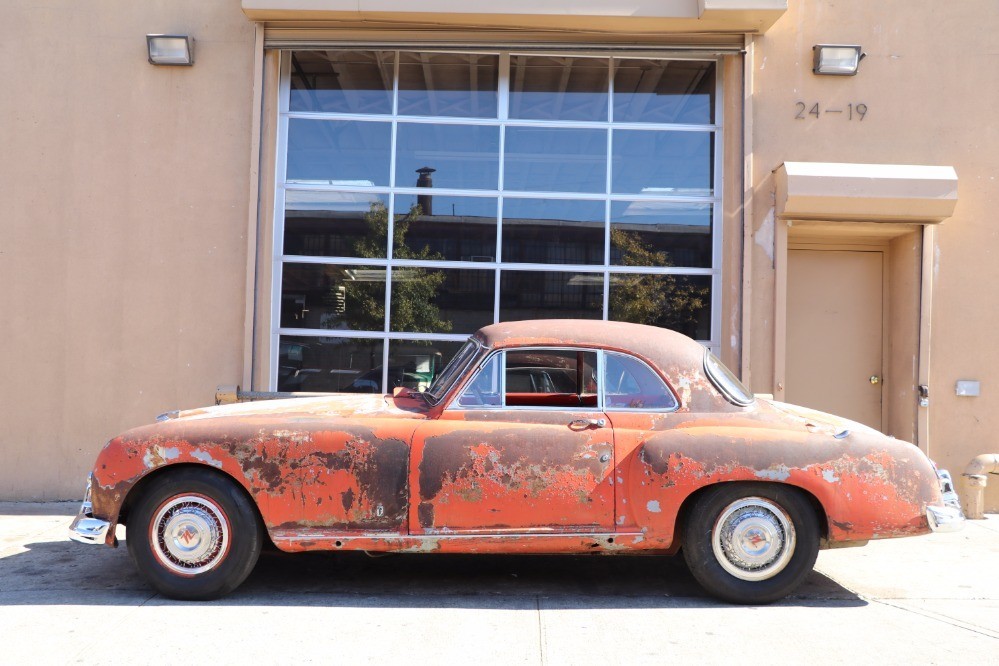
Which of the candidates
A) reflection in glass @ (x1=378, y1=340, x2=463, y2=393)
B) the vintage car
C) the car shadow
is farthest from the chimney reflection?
the vintage car

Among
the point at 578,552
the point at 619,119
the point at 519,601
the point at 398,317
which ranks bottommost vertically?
the point at 519,601

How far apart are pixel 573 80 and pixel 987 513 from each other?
214 inches

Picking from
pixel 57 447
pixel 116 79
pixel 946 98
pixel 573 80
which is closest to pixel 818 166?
pixel 946 98

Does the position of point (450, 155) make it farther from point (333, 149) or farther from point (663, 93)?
point (663, 93)

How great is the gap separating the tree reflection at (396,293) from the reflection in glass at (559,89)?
5.49 ft

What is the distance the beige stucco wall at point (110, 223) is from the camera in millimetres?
7758

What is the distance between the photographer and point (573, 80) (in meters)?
8.37

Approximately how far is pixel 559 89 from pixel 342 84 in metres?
2.08

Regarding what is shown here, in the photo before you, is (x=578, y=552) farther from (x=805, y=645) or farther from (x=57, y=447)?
(x=57, y=447)

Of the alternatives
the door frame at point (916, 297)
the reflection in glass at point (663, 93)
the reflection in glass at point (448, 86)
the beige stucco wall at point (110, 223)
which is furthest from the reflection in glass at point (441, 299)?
the door frame at point (916, 297)

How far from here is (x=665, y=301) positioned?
8156mm

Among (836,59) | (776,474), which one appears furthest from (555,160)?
(776,474)

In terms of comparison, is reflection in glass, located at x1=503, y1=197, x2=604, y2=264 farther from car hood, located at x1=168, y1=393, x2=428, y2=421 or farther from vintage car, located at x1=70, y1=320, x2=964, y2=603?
vintage car, located at x1=70, y1=320, x2=964, y2=603

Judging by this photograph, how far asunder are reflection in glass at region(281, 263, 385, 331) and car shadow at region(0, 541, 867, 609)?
2.65 meters
